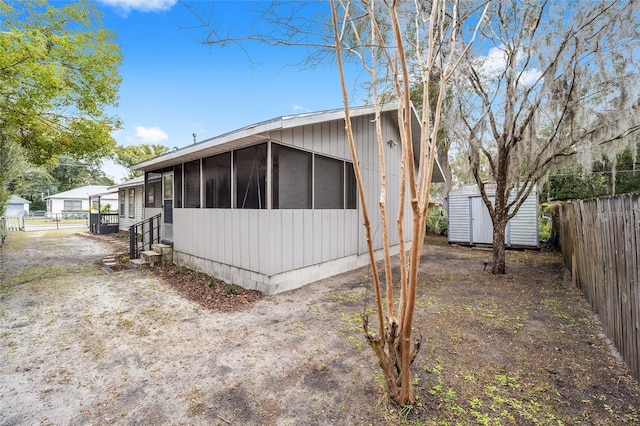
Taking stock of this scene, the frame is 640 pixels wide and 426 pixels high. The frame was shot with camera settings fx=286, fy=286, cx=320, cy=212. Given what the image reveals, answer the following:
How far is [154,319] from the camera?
3957 mm

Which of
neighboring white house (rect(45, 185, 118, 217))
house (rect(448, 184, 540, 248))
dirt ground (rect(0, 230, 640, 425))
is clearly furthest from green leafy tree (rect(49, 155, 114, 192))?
house (rect(448, 184, 540, 248))

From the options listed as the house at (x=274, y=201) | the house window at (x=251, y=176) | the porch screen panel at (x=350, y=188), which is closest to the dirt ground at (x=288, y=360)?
the house at (x=274, y=201)

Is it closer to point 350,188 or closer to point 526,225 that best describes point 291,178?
point 350,188

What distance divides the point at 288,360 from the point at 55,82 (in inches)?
295

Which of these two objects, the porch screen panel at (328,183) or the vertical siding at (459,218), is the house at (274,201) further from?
the vertical siding at (459,218)

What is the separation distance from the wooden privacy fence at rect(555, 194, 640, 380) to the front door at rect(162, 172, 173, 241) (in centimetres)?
839

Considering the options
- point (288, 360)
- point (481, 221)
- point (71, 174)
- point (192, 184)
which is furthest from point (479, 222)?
point (71, 174)

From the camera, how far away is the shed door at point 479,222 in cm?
1019

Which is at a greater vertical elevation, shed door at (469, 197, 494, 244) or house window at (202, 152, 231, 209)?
house window at (202, 152, 231, 209)

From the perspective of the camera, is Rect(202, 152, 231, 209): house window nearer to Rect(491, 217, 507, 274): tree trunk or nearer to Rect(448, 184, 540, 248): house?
Rect(491, 217, 507, 274): tree trunk

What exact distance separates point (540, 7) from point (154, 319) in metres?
7.93

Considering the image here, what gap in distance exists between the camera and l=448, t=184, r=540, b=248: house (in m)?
9.45

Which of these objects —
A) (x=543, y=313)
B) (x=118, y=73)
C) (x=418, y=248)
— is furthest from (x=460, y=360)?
(x=118, y=73)

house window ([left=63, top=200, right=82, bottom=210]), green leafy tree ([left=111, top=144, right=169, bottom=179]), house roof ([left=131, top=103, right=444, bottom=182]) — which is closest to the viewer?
house roof ([left=131, top=103, right=444, bottom=182])
